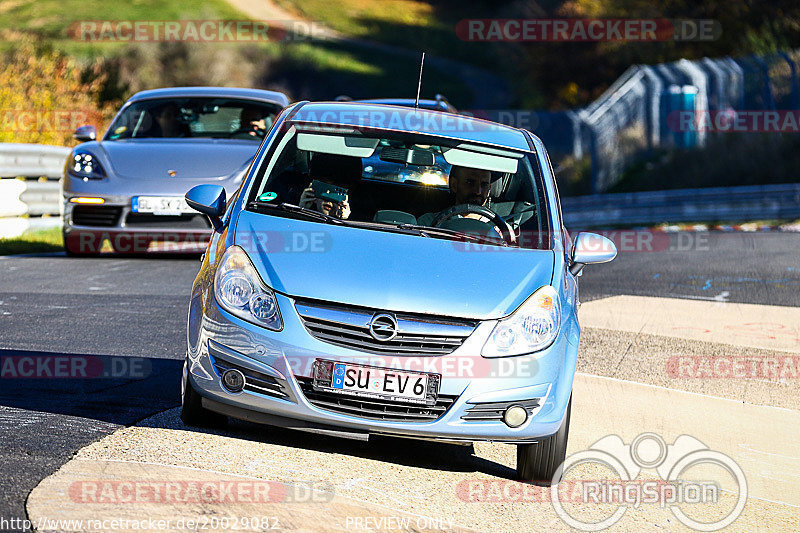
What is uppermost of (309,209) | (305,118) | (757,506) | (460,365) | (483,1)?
(483,1)

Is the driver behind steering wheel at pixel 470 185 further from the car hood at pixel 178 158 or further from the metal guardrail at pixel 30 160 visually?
the metal guardrail at pixel 30 160

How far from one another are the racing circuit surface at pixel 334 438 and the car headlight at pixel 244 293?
60cm

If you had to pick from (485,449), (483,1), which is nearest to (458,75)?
(483,1)

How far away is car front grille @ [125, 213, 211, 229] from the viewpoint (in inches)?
441

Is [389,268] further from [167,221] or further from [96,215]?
[96,215]

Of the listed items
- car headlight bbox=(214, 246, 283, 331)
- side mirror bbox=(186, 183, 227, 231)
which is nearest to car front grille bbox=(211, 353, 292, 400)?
car headlight bbox=(214, 246, 283, 331)

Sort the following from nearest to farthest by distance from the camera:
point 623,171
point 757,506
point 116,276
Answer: point 757,506, point 116,276, point 623,171

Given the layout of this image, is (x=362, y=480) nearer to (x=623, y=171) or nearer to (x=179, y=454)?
(x=179, y=454)

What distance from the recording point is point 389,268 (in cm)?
520

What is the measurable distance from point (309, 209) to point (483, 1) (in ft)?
297

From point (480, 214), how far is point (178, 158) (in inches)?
232

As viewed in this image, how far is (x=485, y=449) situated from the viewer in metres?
5.93

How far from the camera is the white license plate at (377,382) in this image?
498cm

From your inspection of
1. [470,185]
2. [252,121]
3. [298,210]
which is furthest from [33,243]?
[298,210]
